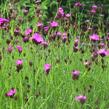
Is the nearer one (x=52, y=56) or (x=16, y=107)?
(x=16, y=107)

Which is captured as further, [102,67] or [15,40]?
[15,40]

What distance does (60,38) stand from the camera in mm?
3678

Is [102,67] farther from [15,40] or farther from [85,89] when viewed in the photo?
[15,40]

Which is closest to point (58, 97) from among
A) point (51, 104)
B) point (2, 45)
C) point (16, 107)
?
point (51, 104)

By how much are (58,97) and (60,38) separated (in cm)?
96

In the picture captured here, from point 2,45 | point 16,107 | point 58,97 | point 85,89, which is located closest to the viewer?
point 16,107

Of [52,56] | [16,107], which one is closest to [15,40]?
[52,56]

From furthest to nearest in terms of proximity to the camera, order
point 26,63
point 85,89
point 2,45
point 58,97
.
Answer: point 2,45
point 26,63
point 85,89
point 58,97

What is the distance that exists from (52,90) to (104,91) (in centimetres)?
39

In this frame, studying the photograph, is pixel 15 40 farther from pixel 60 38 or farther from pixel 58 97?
pixel 58 97

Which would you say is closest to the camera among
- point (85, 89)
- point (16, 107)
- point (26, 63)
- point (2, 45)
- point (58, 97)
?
point (16, 107)

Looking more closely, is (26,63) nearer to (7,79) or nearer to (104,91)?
(7,79)

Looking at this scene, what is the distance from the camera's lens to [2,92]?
9.09ft

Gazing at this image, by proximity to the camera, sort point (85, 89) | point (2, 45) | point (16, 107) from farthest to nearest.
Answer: point (2, 45)
point (85, 89)
point (16, 107)
